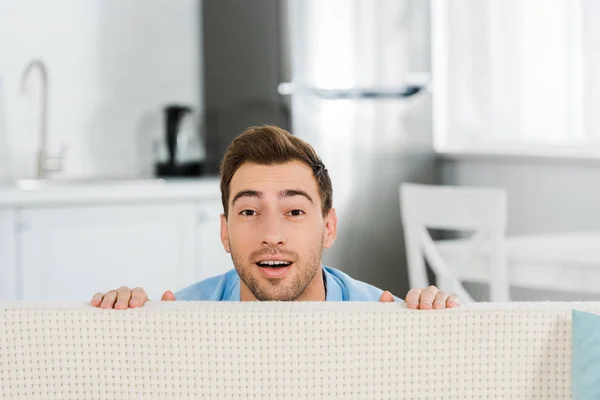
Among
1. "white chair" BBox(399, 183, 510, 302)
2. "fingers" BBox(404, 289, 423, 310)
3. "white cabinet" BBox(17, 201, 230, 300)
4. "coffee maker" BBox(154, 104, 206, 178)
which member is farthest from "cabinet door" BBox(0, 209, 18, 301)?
"fingers" BBox(404, 289, 423, 310)

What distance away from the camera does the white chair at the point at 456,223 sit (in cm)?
322

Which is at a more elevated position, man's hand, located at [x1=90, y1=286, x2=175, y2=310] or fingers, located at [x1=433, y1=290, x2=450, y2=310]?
man's hand, located at [x1=90, y1=286, x2=175, y2=310]

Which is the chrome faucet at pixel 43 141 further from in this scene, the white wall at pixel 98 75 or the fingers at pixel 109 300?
the fingers at pixel 109 300

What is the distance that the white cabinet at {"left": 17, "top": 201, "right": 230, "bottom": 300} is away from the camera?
353 cm

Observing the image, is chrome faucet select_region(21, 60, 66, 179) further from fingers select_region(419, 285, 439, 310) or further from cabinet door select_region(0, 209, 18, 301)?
fingers select_region(419, 285, 439, 310)

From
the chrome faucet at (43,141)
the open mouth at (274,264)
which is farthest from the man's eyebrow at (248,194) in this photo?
the chrome faucet at (43,141)

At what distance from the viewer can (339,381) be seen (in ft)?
Answer: 5.43

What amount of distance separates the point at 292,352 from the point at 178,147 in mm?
2694

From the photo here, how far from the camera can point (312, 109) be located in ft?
13.5

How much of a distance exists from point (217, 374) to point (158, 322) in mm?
121

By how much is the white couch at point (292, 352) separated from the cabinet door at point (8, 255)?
1839mm

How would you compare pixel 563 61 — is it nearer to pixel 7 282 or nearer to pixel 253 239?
pixel 7 282

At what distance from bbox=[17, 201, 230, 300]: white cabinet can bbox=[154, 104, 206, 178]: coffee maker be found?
1.67 feet

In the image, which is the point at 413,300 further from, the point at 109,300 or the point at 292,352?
the point at 109,300
